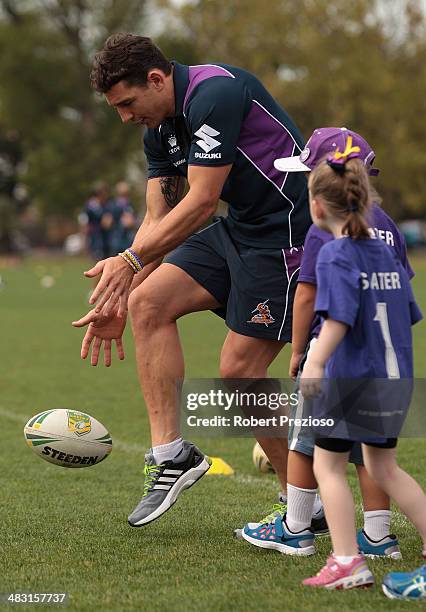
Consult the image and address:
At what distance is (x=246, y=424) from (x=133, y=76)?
1.62 meters

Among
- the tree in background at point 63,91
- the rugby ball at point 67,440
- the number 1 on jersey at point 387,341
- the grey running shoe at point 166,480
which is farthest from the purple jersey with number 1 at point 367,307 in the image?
the tree in background at point 63,91

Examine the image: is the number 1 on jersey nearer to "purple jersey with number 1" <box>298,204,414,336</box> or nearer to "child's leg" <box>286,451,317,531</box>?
"purple jersey with number 1" <box>298,204,414,336</box>

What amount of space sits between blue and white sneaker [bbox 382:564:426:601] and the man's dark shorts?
1556 mm

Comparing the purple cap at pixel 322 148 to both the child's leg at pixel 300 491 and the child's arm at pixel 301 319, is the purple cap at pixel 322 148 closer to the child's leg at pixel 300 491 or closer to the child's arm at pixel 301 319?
the child's arm at pixel 301 319

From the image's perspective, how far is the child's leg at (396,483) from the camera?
4.04m

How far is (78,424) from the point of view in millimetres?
5480

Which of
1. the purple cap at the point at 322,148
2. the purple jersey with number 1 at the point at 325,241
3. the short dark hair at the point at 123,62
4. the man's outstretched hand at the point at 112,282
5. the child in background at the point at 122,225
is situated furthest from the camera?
the child in background at the point at 122,225

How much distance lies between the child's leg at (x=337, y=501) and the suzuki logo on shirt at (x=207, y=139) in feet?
4.97

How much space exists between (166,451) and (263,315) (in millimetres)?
782

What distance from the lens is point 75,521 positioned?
5.37m

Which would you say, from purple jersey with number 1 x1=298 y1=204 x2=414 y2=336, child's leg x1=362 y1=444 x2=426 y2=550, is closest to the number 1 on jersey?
child's leg x1=362 y1=444 x2=426 y2=550

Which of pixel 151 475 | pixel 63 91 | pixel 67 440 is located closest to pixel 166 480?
pixel 151 475

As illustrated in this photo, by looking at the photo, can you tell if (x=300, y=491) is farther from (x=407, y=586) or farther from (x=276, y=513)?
(x=407, y=586)

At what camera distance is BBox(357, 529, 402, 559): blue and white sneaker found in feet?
15.1
